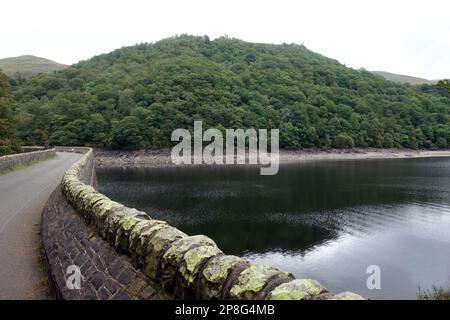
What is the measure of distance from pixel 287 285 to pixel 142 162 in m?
94.5

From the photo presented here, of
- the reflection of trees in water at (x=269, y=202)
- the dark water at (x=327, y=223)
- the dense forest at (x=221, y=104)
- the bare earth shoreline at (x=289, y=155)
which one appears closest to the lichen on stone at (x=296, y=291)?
the dark water at (x=327, y=223)

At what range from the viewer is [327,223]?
3092 cm

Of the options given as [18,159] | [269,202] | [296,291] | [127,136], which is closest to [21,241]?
[296,291]

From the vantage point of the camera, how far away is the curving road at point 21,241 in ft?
20.2

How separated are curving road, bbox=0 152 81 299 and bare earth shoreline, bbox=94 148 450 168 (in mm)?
76930

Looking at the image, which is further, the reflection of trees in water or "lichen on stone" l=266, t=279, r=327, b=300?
the reflection of trees in water

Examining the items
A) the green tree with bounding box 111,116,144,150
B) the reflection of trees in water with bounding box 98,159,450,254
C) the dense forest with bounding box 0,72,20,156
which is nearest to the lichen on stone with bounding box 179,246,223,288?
the reflection of trees in water with bounding box 98,159,450,254

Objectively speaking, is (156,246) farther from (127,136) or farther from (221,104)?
(221,104)

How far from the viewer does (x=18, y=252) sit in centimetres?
801

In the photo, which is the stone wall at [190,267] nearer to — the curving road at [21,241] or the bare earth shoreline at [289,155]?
the curving road at [21,241]

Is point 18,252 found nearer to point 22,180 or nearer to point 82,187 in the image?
point 82,187

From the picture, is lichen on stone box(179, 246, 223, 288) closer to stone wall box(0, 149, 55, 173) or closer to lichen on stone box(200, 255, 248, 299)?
lichen on stone box(200, 255, 248, 299)

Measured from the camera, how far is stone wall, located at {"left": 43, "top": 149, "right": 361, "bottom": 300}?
11.1 ft
